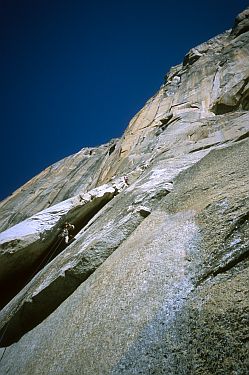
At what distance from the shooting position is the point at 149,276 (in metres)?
4.78

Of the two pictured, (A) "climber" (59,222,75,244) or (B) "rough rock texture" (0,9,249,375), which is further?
(A) "climber" (59,222,75,244)

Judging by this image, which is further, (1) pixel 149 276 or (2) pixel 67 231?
(2) pixel 67 231

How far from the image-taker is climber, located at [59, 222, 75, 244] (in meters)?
10.3

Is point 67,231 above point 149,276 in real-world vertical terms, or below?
above

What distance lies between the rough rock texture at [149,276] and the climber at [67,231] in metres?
0.37

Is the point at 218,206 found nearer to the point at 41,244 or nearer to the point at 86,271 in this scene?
the point at 86,271

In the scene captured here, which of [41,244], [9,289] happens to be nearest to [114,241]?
[41,244]

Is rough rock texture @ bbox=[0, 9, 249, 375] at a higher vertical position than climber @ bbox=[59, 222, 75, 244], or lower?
lower

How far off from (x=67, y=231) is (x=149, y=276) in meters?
6.31

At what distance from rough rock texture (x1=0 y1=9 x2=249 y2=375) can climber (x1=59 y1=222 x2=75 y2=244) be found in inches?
14.4

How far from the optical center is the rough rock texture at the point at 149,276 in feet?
11.5

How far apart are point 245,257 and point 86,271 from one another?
12.8 feet

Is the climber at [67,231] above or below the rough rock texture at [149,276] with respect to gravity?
above

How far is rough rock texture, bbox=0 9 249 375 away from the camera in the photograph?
3.49m
